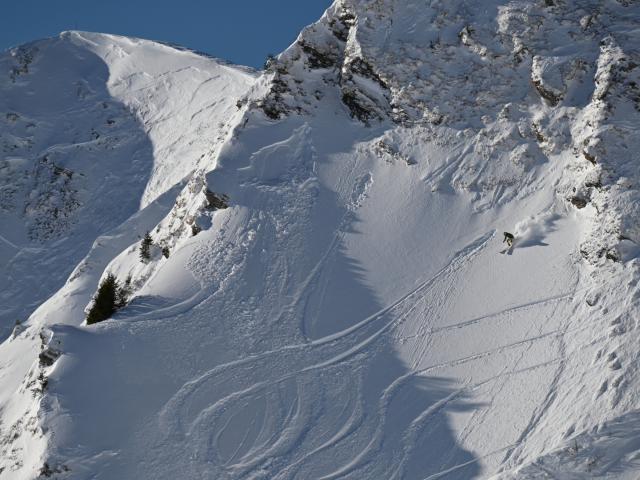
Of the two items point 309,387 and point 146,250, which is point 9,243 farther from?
point 309,387

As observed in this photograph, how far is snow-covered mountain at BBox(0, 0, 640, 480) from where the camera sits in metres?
17.8

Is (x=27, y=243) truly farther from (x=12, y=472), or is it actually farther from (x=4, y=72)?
(x=12, y=472)

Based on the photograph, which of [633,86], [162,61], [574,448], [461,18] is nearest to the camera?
[574,448]

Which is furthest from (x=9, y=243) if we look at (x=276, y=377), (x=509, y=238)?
(x=509, y=238)

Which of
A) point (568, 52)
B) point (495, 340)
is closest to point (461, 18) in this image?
point (568, 52)

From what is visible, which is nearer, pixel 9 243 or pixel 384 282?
pixel 384 282

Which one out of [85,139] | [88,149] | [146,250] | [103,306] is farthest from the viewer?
[85,139]

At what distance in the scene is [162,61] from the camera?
4753 centimetres

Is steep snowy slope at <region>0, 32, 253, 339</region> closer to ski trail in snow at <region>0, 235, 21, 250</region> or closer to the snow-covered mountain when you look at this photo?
ski trail in snow at <region>0, 235, 21, 250</region>

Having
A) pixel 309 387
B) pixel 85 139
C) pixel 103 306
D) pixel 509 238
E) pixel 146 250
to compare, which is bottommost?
pixel 309 387

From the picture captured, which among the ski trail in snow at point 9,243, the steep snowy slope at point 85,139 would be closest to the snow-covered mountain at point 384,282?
the steep snowy slope at point 85,139

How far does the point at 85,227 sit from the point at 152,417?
2040 centimetres

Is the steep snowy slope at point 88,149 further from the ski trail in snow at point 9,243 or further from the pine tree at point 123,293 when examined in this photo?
the pine tree at point 123,293

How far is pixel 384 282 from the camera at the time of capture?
22.0 meters
